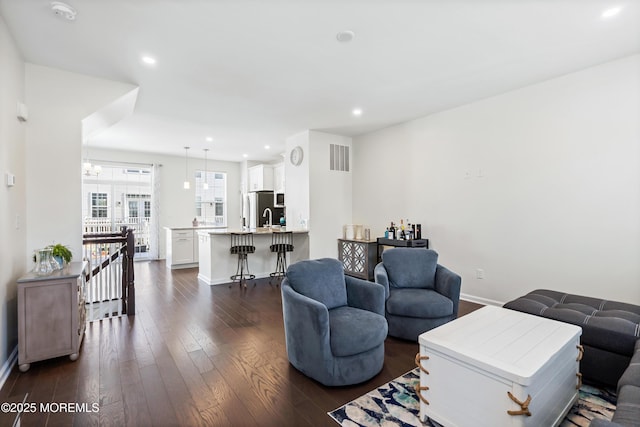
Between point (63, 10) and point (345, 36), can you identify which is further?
point (345, 36)

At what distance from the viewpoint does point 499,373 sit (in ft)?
4.98

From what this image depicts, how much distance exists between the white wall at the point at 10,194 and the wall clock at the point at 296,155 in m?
3.96

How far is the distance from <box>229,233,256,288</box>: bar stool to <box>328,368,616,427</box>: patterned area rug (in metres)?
3.61

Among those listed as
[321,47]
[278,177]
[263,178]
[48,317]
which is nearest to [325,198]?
[278,177]

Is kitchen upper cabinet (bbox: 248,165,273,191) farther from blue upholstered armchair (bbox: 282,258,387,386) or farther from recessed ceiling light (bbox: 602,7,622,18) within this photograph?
recessed ceiling light (bbox: 602,7,622,18)

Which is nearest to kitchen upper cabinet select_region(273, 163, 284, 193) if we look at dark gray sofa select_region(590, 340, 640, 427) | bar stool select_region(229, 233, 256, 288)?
bar stool select_region(229, 233, 256, 288)

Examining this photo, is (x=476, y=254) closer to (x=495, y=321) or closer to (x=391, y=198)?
(x=391, y=198)

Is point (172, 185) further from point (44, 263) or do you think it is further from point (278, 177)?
point (44, 263)

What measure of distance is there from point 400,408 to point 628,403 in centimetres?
115

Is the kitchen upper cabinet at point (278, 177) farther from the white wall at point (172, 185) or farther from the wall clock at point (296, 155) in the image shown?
the white wall at point (172, 185)

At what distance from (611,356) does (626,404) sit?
1.03 meters

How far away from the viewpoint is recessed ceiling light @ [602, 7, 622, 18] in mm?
2321

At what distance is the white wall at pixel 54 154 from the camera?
9.96 feet

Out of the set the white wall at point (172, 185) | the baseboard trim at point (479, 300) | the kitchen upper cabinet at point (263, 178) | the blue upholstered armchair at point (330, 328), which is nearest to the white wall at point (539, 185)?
the baseboard trim at point (479, 300)
